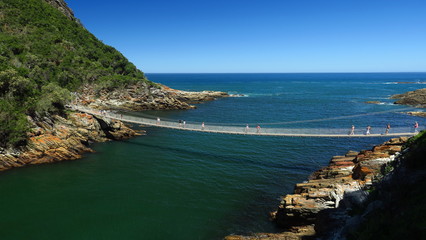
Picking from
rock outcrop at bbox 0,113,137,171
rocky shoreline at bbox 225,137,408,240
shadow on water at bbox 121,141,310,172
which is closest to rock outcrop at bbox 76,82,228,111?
rock outcrop at bbox 0,113,137,171

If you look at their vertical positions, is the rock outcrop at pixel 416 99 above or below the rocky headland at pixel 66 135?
above

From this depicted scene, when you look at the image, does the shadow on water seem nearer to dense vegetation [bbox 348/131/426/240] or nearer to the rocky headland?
the rocky headland

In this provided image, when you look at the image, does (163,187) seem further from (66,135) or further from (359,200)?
(66,135)

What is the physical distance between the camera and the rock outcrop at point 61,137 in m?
19.2

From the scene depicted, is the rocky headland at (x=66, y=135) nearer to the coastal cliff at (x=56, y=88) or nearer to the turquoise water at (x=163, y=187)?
the coastal cliff at (x=56, y=88)

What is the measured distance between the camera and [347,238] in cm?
768

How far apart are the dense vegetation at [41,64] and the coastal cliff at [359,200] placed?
20288mm

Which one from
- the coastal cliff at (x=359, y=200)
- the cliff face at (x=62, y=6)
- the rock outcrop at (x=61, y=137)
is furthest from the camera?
the cliff face at (x=62, y=6)

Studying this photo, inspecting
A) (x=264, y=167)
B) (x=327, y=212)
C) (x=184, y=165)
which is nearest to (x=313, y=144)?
(x=264, y=167)

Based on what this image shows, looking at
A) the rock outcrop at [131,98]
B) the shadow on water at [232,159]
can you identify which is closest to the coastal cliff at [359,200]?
the shadow on water at [232,159]

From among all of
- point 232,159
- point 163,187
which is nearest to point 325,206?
point 163,187

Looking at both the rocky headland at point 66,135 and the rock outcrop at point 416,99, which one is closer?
the rocky headland at point 66,135

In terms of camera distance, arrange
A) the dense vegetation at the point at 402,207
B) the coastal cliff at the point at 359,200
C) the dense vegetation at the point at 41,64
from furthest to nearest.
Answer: the dense vegetation at the point at 41,64 → the coastal cliff at the point at 359,200 → the dense vegetation at the point at 402,207

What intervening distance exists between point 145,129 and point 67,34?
37.3m
